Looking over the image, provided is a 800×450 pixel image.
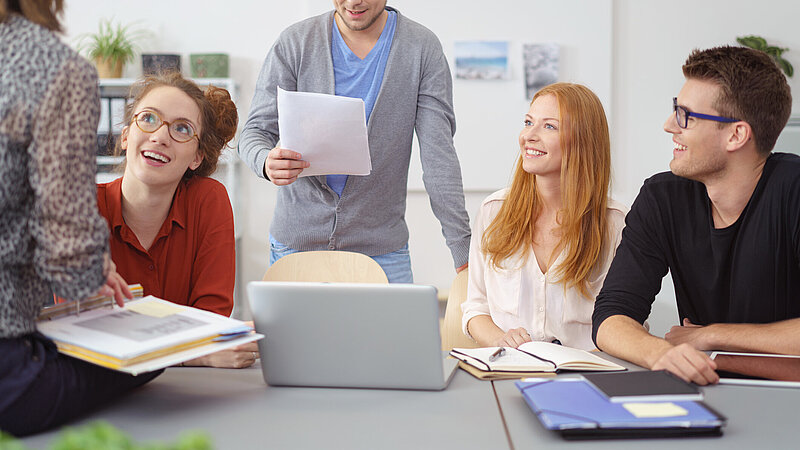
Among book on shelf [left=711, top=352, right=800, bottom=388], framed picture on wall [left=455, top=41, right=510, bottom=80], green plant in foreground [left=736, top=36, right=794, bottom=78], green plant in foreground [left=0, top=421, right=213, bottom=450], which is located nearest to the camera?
green plant in foreground [left=0, top=421, right=213, bottom=450]

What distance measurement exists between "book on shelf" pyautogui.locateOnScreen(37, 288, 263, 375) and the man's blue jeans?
1.05m

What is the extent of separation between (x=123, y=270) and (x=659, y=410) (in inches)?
49.8

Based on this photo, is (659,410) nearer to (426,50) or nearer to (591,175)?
(591,175)

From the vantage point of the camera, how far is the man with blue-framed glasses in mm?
1657

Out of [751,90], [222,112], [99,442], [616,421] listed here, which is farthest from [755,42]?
[99,442]

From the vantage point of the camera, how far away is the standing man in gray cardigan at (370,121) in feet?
7.30

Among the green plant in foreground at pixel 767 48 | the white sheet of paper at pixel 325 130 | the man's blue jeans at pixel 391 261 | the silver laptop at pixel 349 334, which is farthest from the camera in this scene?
the green plant in foreground at pixel 767 48

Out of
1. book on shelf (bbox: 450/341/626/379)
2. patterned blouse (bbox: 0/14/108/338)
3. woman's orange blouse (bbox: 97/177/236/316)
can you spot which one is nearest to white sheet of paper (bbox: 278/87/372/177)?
woman's orange blouse (bbox: 97/177/236/316)

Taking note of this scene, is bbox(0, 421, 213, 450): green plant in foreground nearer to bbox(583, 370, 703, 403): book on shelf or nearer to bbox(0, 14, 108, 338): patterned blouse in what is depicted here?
bbox(0, 14, 108, 338): patterned blouse

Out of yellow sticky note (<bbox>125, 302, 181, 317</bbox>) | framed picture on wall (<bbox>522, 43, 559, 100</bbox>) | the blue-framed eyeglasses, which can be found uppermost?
framed picture on wall (<bbox>522, 43, 559, 100</bbox>)

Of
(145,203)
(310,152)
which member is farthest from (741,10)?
(145,203)

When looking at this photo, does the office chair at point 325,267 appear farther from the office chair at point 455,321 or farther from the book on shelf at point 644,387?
the book on shelf at point 644,387

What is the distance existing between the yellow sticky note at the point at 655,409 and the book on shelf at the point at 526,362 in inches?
11.3

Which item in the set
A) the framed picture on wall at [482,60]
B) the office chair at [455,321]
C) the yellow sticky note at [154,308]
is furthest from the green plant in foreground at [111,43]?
the yellow sticky note at [154,308]
